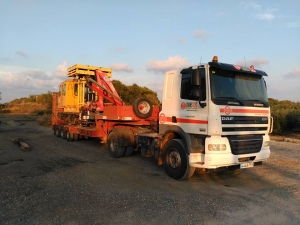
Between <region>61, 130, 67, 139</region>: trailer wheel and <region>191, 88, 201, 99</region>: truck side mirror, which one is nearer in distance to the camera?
<region>191, 88, 201, 99</region>: truck side mirror

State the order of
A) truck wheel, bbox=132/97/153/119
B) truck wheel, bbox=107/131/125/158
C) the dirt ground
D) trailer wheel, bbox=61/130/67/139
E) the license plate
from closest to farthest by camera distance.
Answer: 1. the dirt ground
2. the license plate
3. truck wheel, bbox=132/97/153/119
4. truck wheel, bbox=107/131/125/158
5. trailer wheel, bbox=61/130/67/139

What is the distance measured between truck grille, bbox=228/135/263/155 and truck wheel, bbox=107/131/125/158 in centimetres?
431

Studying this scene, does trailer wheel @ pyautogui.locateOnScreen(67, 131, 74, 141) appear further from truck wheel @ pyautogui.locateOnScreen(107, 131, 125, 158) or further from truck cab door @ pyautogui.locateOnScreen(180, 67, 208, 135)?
truck cab door @ pyautogui.locateOnScreen(180, 67, 208, 135)

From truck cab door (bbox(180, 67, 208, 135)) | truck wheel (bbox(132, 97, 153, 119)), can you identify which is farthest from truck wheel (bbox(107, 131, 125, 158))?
truck cab door (bbox(180, 67, 208, 135))

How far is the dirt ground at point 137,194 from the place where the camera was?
4.78 metres

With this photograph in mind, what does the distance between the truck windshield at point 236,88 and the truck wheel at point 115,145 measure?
14.1 feet

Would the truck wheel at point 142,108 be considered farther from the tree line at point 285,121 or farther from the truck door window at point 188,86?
the tree line at point 285,121

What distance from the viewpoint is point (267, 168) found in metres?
8.73

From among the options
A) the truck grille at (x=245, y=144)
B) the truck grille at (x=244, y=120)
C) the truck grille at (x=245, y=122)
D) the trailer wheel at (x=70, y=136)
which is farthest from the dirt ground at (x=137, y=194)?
the trailer wheel at (x=70, y=136)

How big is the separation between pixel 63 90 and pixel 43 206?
11.7m

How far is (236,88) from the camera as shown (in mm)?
6719

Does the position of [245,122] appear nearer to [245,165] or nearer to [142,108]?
[245,165]

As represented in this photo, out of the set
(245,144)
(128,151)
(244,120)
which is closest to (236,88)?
(244,120)

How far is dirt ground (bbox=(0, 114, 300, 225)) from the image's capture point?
478 centimetres
